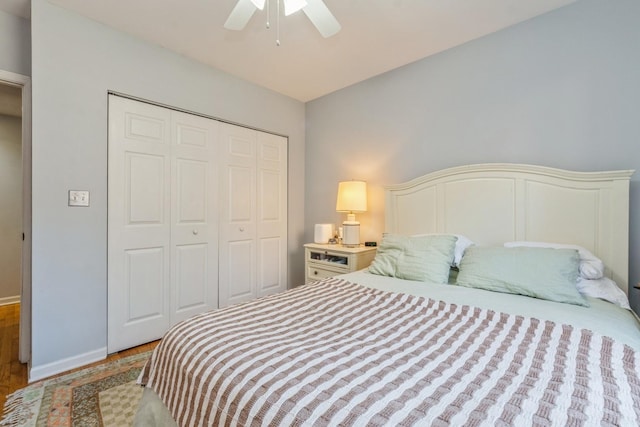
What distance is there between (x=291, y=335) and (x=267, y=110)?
2.77 metres

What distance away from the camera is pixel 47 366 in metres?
1.98

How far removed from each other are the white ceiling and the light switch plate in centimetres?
125

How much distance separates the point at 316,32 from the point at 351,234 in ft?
5.63

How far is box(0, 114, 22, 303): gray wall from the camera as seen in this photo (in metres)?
3.55

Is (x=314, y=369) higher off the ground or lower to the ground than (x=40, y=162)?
lower

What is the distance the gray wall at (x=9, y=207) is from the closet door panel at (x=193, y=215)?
8.05ft

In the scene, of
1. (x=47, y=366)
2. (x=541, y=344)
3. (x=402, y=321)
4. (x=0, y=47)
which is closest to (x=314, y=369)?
(x=402, y=321)

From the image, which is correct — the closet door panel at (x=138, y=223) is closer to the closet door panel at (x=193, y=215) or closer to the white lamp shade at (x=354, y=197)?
the closet door panel at (x=193, y=215)

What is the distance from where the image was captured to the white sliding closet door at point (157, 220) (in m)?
2.32

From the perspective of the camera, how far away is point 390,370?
847mm

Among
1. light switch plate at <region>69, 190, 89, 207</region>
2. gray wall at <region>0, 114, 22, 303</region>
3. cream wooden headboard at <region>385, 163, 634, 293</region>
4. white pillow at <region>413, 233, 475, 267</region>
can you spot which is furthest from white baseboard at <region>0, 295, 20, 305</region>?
white pillow at <region>413, 233, 475, 267</region>

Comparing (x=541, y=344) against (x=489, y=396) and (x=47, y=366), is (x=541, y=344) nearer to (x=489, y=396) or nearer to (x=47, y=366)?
(x=489, y=396)

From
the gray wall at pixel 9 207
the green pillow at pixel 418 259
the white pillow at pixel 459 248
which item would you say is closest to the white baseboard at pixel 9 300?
the gray wall at pixel 9 207

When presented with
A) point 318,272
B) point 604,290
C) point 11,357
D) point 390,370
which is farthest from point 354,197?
point 11,357
